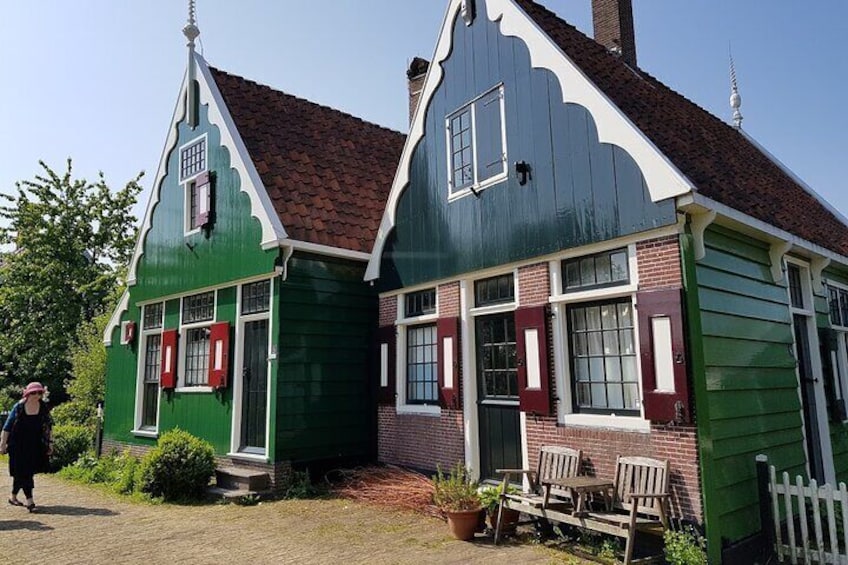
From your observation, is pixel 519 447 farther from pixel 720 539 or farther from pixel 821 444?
pixel 821 444

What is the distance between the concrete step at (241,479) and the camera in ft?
32.9

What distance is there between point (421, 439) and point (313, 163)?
6.00 metres

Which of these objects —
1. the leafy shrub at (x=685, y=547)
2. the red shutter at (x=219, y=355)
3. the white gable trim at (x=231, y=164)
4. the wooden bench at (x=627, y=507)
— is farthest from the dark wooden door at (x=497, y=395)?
the red shutter at (x=219, y=355)

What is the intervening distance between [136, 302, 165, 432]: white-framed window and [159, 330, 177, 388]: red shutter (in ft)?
2.18

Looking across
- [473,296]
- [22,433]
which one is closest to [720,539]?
[473,296]

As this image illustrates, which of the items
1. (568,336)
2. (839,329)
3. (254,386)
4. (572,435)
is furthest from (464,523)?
(839,329)

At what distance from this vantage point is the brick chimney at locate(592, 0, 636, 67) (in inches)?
475

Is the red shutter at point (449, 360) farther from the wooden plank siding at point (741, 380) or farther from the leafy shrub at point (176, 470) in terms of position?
the leafy shrub at point (176, 470)

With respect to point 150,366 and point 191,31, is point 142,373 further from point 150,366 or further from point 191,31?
point 191,31

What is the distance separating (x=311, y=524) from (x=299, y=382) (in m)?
2.97

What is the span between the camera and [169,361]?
13.2 meters

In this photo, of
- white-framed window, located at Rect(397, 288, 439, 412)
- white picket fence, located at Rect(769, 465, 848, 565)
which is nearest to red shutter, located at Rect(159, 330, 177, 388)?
white-framed window, located at Rect(397, 288, 439, 412)

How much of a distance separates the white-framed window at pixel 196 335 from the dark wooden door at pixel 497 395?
6080 mm

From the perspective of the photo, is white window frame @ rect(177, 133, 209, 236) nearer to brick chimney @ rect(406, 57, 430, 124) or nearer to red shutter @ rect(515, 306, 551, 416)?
brick chimney @ rect(406, 57, 430, 124)
